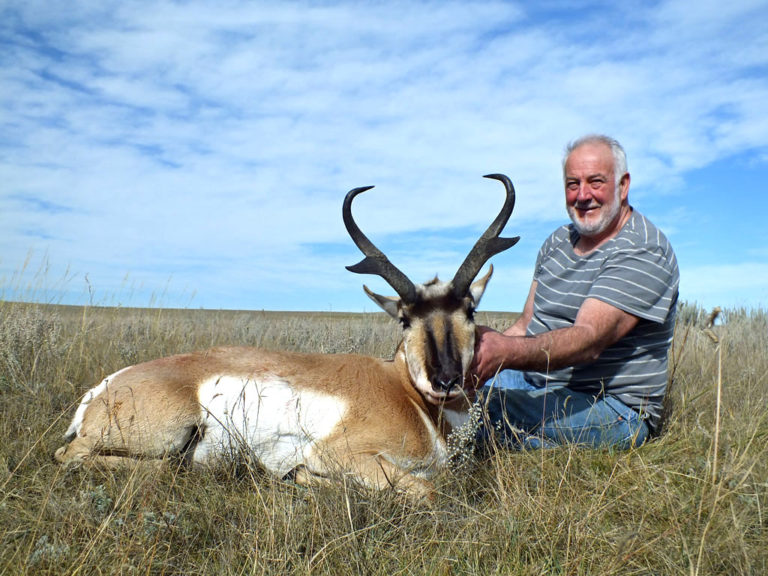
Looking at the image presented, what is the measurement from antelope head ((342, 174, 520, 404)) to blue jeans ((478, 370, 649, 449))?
65 centimetres

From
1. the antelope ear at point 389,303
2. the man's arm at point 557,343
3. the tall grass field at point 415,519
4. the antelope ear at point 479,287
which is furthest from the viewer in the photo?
the antelope ear at point 479,287

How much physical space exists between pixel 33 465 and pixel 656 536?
429 centimetres

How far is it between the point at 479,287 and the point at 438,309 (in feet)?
2.23

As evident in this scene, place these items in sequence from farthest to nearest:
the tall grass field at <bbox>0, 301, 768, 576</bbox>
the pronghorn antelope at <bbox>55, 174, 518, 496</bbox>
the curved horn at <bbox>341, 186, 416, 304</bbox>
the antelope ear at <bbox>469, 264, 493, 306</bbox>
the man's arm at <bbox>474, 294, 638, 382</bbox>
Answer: the antelope ear at <bbox>469, 264, 493, 306</bbox>
the curved horn at <bbox>341, 186, 416, 304</bbox>
the man's arm at <bbox>474, 294, 638, 382</bbox>
the pronghorn antelope at <bbox>55, 174, 518, 496</bbox>
the tall grass field at <bbox>0, 301, 768, 576</bbox>

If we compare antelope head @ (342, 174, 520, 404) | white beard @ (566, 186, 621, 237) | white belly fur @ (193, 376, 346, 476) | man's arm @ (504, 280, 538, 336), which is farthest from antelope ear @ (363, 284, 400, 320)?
man's arm @ (504, 280, 538, 336)

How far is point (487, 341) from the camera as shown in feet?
14.0

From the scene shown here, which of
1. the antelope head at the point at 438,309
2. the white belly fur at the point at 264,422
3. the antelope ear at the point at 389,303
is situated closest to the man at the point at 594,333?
the antelope head at the point at 438,309

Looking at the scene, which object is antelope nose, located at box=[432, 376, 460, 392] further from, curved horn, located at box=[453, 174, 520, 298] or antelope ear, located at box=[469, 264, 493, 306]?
antelope ear, located at box=[469, 264, 493, 306]

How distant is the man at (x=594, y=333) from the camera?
14.9ft

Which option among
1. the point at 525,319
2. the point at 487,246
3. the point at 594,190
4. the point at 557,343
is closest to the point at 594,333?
the point at 557,343

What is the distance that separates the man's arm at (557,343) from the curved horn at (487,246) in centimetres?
40

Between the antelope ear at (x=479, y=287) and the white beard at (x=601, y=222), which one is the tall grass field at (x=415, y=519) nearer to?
the antelope ear at (x=479, y=287)

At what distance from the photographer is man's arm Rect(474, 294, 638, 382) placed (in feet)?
14.1

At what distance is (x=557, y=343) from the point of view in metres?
4.45
